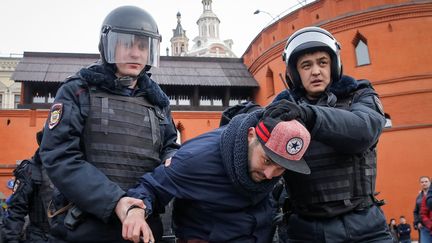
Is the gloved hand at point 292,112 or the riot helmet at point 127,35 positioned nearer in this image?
the gloved hand at point 292,112

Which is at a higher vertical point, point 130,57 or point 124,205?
point 130,57

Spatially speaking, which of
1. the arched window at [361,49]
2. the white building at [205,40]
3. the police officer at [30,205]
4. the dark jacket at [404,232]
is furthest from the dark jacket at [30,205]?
the white building at [205,40]

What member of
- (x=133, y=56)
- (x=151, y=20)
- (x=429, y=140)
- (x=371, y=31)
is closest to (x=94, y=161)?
(x=133, y=56)

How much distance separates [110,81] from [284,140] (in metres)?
1.31

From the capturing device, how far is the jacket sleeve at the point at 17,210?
4977 millimetres

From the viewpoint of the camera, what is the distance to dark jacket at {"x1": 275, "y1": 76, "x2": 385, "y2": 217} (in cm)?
214

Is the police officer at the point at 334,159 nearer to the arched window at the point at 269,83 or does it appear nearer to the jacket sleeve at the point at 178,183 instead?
the jacket sleeve at the point at 178,183

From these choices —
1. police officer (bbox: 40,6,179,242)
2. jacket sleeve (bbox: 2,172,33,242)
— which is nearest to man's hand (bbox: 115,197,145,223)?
police officer (bbox: 40,6,179,242)

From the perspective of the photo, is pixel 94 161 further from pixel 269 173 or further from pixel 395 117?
pixel 395 117

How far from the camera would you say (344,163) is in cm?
233

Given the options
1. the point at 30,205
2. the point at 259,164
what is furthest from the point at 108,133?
the point at 30,205

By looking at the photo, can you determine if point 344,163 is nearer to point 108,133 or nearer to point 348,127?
point 348,127

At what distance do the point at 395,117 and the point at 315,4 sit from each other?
7.45 metres

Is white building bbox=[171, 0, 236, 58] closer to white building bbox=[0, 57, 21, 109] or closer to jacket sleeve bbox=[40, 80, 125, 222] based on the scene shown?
white building bbox=[0, 57, 21, 109]
